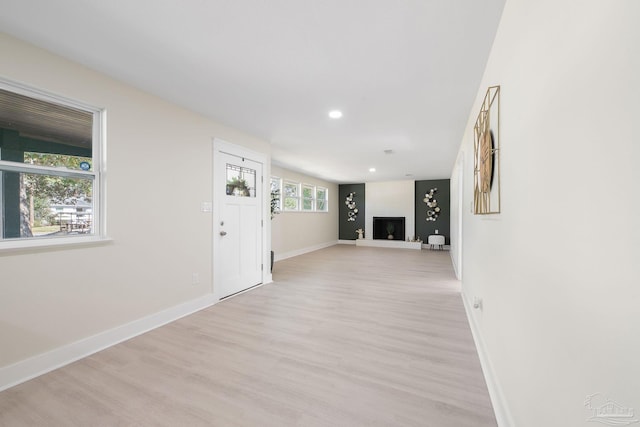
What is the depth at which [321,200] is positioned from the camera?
368 inches

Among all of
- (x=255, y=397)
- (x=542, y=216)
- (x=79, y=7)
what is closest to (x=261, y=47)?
(x=79, y=7)

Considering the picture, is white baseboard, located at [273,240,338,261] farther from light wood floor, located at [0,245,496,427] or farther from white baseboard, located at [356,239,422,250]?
light wood floor, located at [0,245,496,427]

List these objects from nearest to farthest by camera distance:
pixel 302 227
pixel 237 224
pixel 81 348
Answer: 1. pixel 81 348
2. pixel 237 224
3. pixel 302 227

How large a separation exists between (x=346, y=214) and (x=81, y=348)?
872 centimetres

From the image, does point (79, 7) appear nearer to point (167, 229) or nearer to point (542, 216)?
point (167, 229)

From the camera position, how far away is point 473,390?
5.92 ft

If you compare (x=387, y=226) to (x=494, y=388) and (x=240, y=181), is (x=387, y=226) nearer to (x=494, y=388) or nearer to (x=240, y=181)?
(x=240, y=181)

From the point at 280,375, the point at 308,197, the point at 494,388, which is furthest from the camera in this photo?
the point at 308,197

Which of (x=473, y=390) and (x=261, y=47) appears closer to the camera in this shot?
(x=473, y=390)

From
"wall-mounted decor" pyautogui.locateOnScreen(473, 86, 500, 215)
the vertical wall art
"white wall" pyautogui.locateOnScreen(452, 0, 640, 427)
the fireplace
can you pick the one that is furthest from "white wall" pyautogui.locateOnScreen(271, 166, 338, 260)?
"white wall" pyautogui.locateOnScreen(452, 0, 640, 427)

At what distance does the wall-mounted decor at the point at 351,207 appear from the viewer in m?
10.2

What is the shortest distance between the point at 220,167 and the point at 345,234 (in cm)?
727

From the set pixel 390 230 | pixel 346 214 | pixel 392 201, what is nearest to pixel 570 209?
pixel 392 201

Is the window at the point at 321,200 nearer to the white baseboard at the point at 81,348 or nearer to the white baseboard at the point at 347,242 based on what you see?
the white baseboard at the point at 347,242
